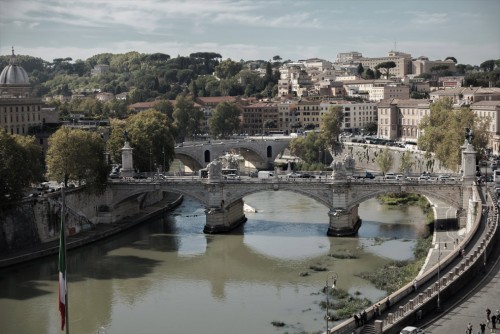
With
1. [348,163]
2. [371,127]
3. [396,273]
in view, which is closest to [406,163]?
[348,163]

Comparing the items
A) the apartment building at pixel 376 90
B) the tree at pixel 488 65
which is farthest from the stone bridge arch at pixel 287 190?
the tree at pixel 488 65

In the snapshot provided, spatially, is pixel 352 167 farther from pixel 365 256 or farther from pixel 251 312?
pixel 251 312

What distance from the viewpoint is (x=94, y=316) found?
84.0 feet

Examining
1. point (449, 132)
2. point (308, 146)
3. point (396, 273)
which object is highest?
point (449, 132)

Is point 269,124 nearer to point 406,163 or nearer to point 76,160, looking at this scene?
point 406,163

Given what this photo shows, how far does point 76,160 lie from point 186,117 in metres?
41.7

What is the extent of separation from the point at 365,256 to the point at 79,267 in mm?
11622

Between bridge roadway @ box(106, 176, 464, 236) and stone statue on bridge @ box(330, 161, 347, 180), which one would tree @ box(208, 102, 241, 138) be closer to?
bridge roadway @ box(106, 176, 464, 236)

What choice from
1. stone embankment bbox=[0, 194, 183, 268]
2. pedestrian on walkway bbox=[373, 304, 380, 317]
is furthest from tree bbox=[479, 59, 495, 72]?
pedestrian on walkway bbox=[373, 304, 380, 317]

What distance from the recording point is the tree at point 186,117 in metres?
77.6

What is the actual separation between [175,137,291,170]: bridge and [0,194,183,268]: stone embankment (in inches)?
554

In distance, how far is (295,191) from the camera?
1457 inches

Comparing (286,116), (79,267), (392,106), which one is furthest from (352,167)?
(286,116)

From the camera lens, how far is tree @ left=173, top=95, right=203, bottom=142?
77625mm
